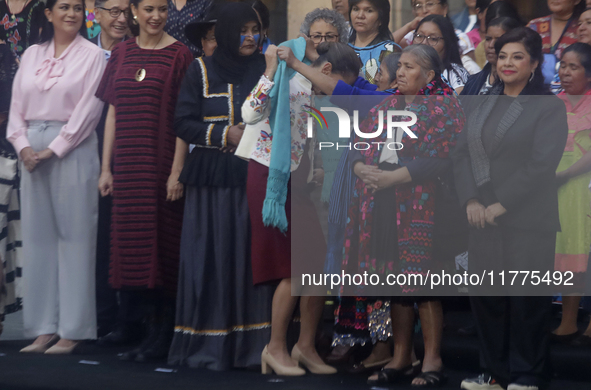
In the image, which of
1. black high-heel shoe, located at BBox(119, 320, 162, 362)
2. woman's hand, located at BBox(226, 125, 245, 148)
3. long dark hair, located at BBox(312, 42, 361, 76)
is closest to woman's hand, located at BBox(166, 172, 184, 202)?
woman's hand, located at BBox(226, 125, 245, 148)

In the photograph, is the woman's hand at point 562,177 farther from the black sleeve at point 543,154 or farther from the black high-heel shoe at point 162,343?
the black high-heel shoe at point 162,343

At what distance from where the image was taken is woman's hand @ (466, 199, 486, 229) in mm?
3533

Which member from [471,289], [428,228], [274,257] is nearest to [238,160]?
[274,257]

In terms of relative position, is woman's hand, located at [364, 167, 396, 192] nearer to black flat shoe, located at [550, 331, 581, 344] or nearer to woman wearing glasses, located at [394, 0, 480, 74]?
black flat shoe, located at [550, 331, 581, 344]

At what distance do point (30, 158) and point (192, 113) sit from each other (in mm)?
1138

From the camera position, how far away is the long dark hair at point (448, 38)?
4438 millimetres

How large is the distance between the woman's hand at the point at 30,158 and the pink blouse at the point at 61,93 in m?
0.04

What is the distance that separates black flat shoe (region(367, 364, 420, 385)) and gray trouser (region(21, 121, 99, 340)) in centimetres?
184

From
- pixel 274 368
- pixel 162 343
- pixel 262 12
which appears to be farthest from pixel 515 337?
pixel 262 12

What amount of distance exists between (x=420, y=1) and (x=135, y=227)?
224cm

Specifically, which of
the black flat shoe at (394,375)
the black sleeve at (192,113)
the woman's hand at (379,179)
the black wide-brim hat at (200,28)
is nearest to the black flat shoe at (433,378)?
the black flat shoe at (394,375)

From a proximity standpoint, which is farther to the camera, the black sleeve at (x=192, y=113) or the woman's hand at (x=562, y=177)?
the black sleeve at (x=192, y=113)

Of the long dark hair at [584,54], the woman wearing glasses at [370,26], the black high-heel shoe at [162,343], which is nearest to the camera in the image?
the long dark hair at [584,54]

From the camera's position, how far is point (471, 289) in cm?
353
